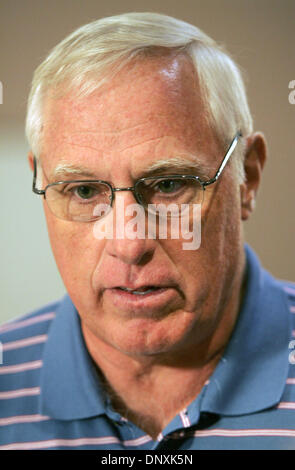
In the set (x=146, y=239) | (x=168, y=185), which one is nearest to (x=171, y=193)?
(x=168, y=185)

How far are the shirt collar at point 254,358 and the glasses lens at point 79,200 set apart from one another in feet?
1.51

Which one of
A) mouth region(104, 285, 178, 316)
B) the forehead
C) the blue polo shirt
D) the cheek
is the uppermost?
the forehead

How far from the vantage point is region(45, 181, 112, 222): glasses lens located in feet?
3.96

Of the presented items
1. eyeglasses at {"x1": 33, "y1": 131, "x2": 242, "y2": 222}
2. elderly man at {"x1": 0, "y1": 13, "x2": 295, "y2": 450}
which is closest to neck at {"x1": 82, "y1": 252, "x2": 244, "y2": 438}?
elderly man at {"x1": 0, "y1": 13, "x2": 295, "y2": 450}

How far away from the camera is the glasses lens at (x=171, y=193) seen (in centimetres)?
118

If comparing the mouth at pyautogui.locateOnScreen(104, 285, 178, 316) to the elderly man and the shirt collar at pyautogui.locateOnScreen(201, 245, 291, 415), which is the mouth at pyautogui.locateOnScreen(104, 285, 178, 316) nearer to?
the elderly man

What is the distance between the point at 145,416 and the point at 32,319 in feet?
1.36

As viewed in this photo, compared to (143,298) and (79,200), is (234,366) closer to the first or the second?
(143,298)

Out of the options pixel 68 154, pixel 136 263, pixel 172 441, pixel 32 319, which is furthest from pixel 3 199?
pixel 172 441

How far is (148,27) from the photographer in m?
1.22

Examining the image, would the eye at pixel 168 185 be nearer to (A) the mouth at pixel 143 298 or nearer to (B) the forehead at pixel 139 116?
(B) the forehead at pixel 139 116

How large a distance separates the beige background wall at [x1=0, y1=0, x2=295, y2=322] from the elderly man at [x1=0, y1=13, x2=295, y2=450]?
0.54 ft

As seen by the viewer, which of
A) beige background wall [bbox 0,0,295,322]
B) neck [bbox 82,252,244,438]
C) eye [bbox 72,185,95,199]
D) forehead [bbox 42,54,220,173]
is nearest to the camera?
forehead [bbox 42,54,220,173]

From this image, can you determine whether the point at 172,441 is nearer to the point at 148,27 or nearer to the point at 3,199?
the point at 3,199
